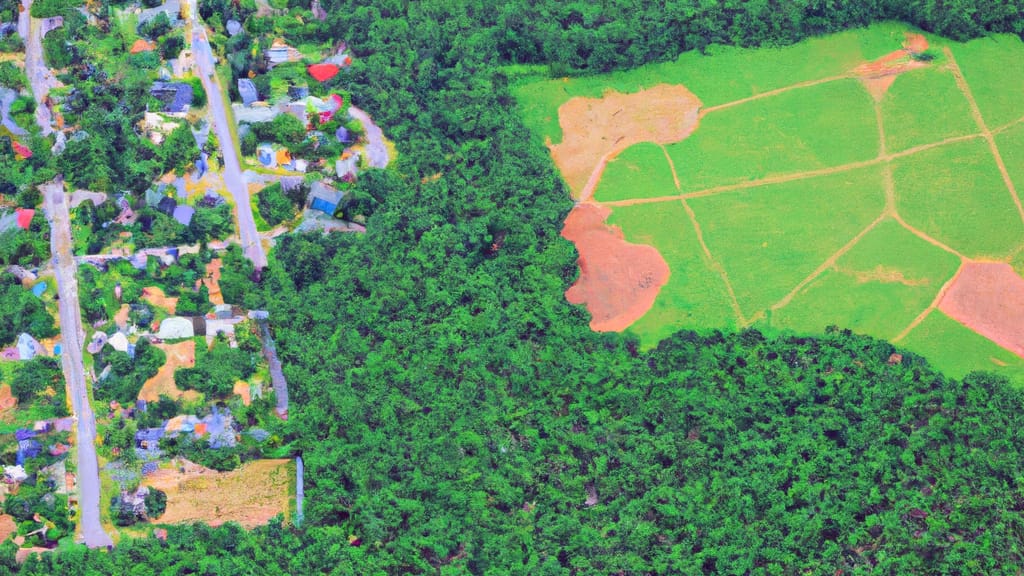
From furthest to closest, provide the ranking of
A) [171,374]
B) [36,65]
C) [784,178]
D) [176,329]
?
[36,65] → [784,178] → [176,329] → [171,374]

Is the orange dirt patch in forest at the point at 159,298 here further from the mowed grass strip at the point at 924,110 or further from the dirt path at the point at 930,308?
the mowed grass strip at the point at 924,110

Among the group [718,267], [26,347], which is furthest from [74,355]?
[718,267]

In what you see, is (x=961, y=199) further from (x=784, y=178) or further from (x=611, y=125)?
(x=611, y=125)

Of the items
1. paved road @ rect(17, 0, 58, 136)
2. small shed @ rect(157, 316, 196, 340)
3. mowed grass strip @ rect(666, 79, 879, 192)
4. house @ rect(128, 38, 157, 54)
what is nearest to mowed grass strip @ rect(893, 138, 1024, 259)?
mowed grass strip @ rect(666, 79, 879, 192)

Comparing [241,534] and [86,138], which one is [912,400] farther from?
[86,138]

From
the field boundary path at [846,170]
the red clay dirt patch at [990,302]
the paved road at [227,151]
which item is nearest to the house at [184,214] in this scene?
the paved road at [227,151]

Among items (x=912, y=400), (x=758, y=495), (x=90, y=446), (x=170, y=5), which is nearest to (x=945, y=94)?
(x=912, y=400)
